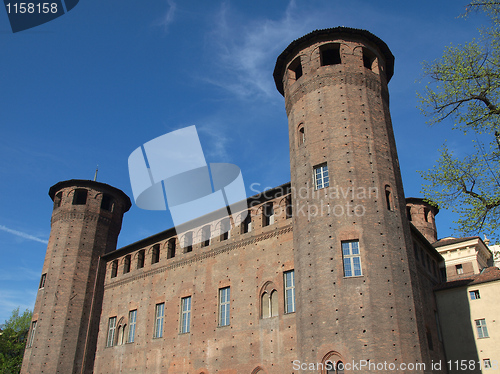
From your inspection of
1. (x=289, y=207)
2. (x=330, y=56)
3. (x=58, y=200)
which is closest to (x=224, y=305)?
(x=289, y=207)

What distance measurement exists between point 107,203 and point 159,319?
10.5 m

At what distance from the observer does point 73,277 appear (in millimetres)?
26172

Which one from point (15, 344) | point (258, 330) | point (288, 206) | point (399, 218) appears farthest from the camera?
point (15, 344)

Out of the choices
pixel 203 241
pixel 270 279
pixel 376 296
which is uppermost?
pixel 203 241

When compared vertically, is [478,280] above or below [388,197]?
below

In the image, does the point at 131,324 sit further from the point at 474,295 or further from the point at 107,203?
the point at 474,295

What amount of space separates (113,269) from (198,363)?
33.4ft

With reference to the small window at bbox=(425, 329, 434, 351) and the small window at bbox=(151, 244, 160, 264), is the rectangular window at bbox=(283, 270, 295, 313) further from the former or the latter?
the small window at bbox=(151, 244, 160, 264)

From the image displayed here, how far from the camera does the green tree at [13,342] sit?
3210cm

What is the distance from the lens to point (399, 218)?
15.6 m

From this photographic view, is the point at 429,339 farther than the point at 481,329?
No

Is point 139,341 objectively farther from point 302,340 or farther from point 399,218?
point 399,218

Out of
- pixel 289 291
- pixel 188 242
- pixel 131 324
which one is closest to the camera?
pixel 289 291

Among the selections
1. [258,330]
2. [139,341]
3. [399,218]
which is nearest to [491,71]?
[399,218]
